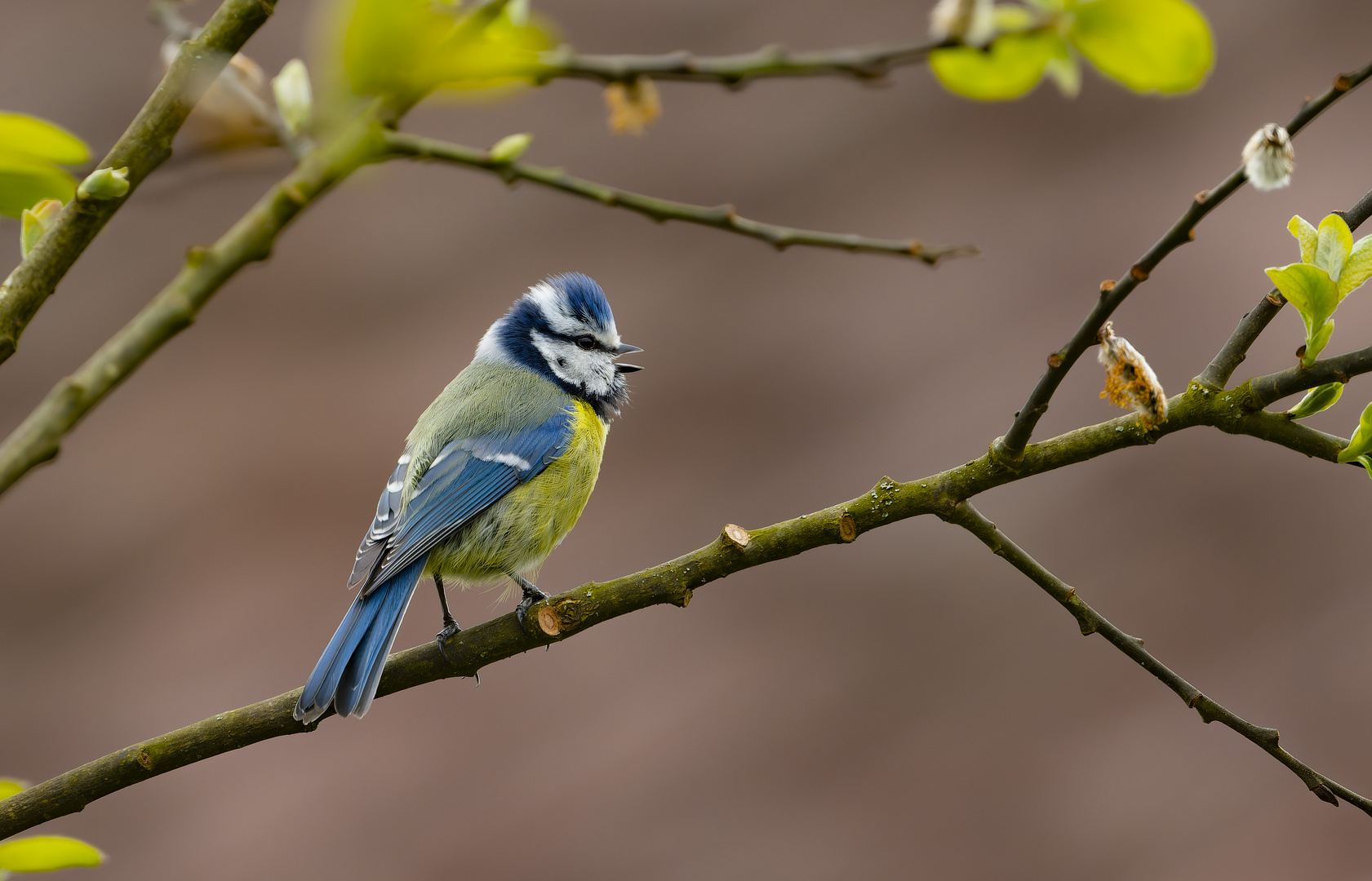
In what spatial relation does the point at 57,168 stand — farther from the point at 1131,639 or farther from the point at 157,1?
the point at 1131,639

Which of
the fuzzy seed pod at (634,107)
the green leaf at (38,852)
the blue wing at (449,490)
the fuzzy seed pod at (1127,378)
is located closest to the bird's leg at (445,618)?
the blue wing at (449,490)

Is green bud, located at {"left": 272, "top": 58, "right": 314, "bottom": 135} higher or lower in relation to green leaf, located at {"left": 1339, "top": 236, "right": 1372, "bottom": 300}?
higher

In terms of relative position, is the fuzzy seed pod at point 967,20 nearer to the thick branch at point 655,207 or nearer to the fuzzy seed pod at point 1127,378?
the thick branch at point 655,207

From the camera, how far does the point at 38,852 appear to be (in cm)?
59

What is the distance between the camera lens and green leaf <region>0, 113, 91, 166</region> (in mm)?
493

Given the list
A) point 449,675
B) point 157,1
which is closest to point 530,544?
point 449,675

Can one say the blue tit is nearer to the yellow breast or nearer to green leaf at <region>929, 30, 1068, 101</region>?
the yellow breast

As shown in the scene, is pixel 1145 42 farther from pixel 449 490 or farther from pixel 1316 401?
pixel 449 490

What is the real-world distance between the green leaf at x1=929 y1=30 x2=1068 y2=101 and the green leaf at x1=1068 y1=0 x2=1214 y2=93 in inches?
1.0

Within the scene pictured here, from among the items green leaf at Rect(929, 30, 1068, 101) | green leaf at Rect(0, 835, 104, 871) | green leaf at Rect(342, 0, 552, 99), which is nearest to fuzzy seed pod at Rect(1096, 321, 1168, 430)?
green leaf at Rect(929, 30, 1068, 101)

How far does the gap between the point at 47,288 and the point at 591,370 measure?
1381 millimetres

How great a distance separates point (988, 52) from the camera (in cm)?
50

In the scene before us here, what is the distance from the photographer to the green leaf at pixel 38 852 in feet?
1.92

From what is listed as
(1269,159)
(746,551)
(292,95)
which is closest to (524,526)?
(746,551)
